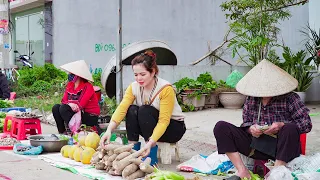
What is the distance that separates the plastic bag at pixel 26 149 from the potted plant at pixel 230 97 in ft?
17.5

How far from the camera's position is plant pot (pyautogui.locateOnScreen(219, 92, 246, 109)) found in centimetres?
998

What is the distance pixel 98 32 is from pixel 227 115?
7.30 metres

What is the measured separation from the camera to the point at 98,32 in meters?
15.1

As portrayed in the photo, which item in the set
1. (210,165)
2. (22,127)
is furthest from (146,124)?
(22,127)

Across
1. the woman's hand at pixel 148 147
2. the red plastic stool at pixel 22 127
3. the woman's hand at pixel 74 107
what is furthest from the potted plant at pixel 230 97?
the woman's hand at pixel 148 147

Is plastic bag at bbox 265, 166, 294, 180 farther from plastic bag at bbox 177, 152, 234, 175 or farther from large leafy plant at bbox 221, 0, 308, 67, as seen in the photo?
large leafy plant at bbox 221, 0, 308, 67

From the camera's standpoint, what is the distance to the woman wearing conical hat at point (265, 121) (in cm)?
397

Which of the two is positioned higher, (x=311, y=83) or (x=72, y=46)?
(x=72, y=46)

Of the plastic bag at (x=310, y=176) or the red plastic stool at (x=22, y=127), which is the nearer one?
the plastic bag at (x=310, y=176)

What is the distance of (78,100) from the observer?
21.0 feet

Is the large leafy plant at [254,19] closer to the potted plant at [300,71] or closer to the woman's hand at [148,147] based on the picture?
the potted plant at [300,71]

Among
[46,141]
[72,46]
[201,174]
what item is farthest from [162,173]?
[72,46]

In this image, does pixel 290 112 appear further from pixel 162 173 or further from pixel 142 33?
pixel 142 33

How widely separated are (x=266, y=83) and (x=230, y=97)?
5.88 meters
